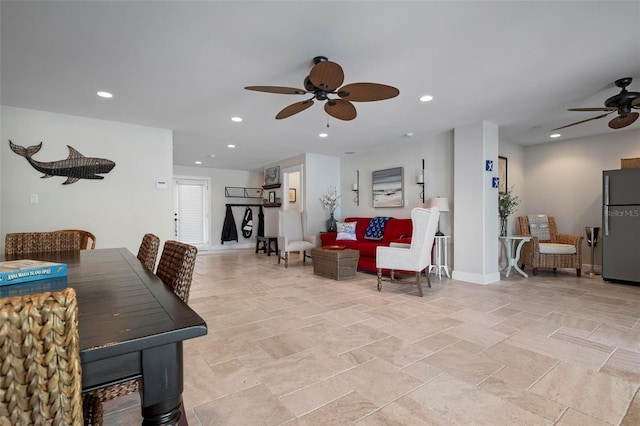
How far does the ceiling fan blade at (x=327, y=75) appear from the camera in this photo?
2195 mm

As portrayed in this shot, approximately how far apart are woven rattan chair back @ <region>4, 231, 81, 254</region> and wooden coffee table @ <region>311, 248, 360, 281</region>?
10.3 ft

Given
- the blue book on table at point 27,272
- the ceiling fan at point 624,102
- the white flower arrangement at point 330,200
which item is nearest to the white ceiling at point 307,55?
the ceiling fan at point 624,102

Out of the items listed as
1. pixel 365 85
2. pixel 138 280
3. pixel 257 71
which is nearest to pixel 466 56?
pixel 365 85

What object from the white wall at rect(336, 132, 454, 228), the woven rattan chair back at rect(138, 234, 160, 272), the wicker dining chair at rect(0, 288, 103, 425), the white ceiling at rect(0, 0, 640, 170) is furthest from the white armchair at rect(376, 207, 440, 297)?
the wicker dining chair at rect(0, 288, 103, 425)

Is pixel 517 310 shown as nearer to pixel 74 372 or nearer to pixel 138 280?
pixel 138 280

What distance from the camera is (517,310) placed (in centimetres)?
321

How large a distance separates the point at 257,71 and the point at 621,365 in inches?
141

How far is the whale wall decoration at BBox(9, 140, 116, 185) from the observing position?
3.84 metres

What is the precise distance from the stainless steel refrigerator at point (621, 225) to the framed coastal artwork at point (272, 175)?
6.22 meters

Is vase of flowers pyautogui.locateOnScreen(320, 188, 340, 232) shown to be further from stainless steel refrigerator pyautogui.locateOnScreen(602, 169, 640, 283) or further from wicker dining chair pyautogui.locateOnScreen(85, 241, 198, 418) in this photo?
wicker dining chair pyautogui.locateOnScreen(85, 241, 198, 418)

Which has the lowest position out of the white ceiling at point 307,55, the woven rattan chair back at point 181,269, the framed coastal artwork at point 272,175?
the woven rattan chair back at point 181,269

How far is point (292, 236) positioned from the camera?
6387mm

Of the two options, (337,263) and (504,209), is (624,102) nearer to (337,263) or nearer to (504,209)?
(504,209)

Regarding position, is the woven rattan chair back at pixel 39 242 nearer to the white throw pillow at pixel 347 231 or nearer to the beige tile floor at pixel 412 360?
the beige tile floor at pixel 412 360
